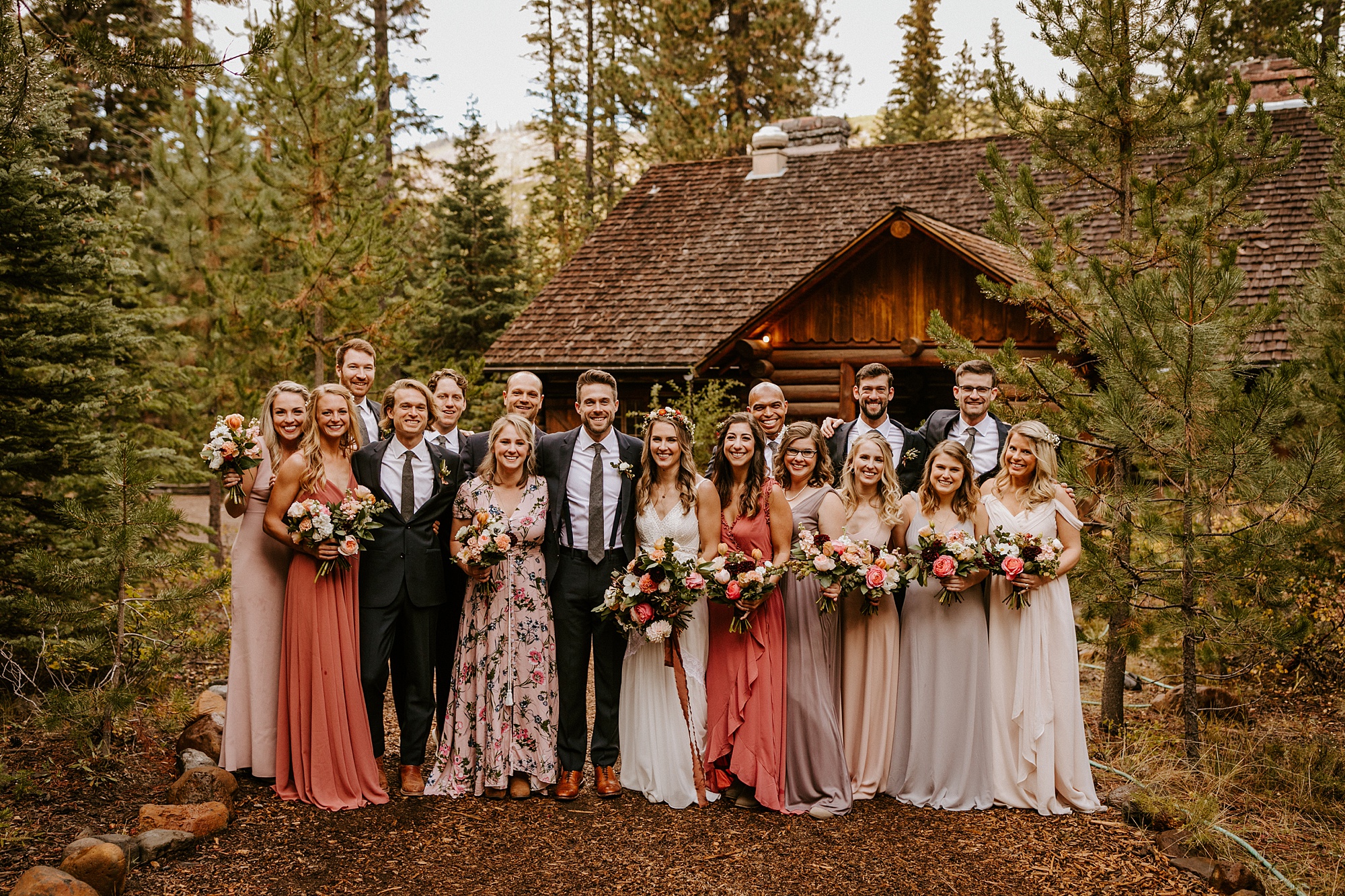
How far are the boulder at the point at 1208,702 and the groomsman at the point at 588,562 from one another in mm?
4895

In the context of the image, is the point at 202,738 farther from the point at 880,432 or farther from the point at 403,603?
the point at 880,432

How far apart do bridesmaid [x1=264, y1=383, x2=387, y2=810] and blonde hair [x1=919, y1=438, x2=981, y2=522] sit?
3485mm

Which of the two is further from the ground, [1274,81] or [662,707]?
[1274,81]

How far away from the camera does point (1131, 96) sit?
7.31m

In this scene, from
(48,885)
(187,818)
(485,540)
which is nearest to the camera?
(48,885)

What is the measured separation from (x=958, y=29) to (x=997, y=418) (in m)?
33.1

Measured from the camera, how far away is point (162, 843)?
4.87m

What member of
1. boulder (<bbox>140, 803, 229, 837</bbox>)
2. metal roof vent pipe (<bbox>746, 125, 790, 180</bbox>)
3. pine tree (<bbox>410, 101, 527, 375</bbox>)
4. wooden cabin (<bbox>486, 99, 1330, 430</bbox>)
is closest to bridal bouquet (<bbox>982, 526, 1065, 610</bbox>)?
boulder (<bbox>140, 803, 229, 837</bbox>)

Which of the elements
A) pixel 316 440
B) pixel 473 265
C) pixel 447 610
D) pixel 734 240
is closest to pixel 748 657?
pixel 447 610

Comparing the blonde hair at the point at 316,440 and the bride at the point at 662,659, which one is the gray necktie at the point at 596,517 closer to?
the bride at the point at 662,659

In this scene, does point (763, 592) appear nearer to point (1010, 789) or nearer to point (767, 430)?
point (767, 430)

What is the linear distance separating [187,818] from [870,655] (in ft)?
12.8

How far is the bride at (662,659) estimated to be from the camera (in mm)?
5719

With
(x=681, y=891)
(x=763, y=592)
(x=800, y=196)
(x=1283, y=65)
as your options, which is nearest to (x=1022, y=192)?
(x=763, y=592)
